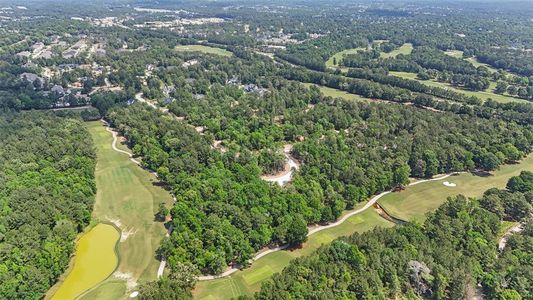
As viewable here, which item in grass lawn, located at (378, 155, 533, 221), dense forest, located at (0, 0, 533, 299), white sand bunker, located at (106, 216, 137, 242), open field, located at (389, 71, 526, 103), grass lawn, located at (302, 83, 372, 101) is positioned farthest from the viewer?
grass lawn, located at (302, 83, 372, 101)

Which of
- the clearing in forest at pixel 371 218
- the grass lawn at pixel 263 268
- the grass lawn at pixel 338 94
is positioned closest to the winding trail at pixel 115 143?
the grass lawn at pixel 263 268

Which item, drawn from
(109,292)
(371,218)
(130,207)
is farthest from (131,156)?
(371,218)

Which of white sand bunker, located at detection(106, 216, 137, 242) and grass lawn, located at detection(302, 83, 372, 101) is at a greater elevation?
grass lawn, located at detection(302, 83, 372, 101)

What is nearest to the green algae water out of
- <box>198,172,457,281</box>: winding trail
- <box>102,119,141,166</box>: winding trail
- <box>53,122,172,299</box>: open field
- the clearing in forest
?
<box>53,122,172,299</box>: open field

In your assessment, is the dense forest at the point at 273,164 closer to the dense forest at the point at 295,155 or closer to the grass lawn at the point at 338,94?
the dense forest at the point at 295,155

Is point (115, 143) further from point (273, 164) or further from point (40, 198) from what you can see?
point (273, 164)

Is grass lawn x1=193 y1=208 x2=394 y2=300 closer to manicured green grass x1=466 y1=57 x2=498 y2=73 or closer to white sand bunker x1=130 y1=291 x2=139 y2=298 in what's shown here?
white sand bunker x1=130 y1=291 x2=139 y2=298
